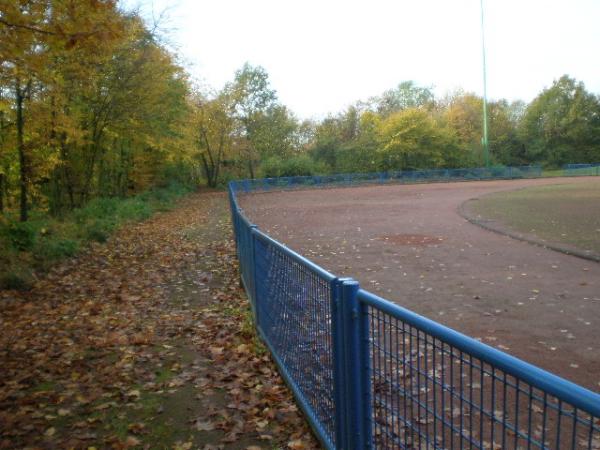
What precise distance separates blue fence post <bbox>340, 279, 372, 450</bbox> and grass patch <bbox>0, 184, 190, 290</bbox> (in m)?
8.28

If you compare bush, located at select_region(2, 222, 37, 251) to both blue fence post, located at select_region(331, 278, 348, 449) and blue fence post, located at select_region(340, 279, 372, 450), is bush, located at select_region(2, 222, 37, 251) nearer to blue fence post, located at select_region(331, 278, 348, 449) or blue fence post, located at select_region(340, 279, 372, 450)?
blue fence post, located at select_region(331, 278, 348, 449)

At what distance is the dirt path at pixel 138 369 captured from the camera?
4.07 m

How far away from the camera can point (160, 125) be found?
2831 cm

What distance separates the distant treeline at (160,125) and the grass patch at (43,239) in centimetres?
219

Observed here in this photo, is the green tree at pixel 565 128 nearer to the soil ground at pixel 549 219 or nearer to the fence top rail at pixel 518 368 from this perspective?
the soil ground at pixel 549 219

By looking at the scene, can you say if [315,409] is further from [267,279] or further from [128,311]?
[128,311]

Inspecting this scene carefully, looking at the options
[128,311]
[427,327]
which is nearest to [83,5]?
[128,311]

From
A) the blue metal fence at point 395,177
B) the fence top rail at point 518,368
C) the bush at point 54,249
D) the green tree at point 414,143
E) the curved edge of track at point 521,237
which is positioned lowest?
the curved edge of track at point 521,237

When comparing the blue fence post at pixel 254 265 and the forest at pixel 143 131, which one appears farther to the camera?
the forest at pixel 143 131

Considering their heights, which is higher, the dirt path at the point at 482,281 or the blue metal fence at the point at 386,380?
the blue metal fence at the point at 386,380

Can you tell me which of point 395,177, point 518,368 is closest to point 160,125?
point 518,368

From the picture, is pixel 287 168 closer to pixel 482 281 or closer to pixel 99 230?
pixel 99 230

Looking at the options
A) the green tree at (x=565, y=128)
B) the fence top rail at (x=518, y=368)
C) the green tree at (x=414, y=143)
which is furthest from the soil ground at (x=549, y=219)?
the green tree at (x=565, y=128)

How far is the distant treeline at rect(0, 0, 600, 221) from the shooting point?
8883mm
